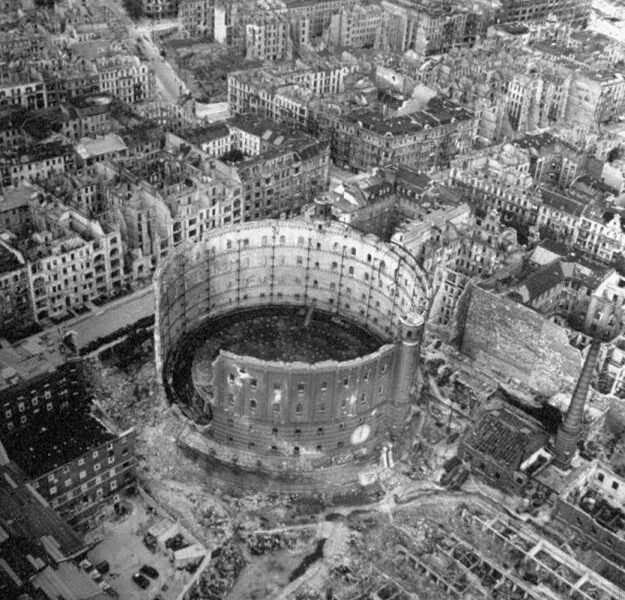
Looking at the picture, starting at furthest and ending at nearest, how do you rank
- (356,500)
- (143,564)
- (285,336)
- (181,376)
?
(285,336)
(181,376)
(356,500)
(143,564)

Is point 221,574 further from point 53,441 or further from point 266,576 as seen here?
point 53,441

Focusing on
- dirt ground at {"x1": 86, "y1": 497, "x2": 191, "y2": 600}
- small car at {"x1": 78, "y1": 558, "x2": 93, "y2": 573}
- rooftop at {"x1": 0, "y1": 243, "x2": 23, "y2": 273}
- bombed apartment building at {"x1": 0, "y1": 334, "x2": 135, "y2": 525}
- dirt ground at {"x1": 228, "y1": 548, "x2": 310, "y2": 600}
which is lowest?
dirt ground at {"x1": 228, "y1": 548, "x2": 310, "y2": 600}

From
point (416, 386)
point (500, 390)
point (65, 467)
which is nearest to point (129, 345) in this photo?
point (65, 467)

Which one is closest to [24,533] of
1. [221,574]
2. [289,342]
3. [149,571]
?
[149,571]

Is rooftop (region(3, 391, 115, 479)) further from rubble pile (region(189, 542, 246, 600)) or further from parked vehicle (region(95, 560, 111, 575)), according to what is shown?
rubble pile (region(189, 542, 246, 600))

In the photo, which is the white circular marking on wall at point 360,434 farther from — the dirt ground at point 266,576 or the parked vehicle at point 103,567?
the parked vehicle at point 103,567

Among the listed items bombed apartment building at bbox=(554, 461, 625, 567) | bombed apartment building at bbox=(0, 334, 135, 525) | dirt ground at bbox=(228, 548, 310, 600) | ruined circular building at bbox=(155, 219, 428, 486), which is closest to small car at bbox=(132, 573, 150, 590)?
dirt ground at bbox=(228, 548, 310, 600)

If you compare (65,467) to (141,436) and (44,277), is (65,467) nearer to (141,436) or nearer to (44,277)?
(141,436)
